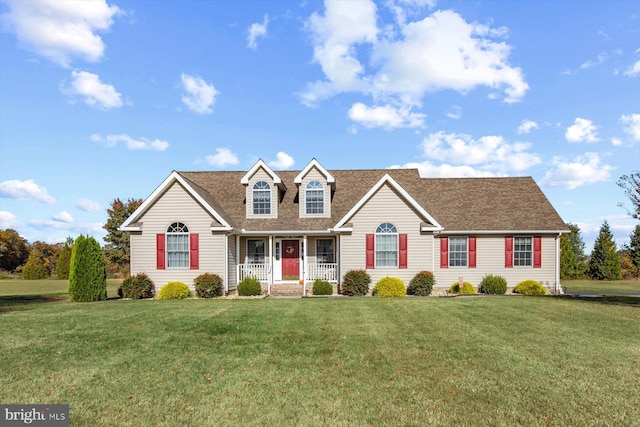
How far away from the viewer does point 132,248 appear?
21.2 m

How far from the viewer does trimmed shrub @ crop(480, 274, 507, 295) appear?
70.2 feet

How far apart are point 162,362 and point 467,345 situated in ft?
21.1

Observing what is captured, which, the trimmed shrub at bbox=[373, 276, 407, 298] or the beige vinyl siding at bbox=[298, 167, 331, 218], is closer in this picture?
the trimmed shrub at bbox=[373, 276, 407, 298]

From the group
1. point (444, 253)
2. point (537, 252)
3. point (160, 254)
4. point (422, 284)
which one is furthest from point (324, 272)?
point (537, 252)

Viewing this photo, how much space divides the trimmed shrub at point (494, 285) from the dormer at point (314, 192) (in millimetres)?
8546

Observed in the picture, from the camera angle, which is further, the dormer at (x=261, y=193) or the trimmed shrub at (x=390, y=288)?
the dormer at (x=261, y=193)

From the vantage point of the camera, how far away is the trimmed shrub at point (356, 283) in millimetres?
20547

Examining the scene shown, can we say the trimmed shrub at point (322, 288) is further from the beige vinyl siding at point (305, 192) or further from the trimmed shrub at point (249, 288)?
the beige vinyl siding at point (305, 192)

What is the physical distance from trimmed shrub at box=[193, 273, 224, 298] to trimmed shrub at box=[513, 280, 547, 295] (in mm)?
14623

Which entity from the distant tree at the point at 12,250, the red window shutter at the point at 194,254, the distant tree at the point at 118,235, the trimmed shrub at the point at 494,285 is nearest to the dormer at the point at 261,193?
the red window shutter at the point at 194,254

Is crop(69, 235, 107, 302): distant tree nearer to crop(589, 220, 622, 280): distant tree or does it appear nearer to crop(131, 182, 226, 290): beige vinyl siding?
crop(131, 182, 226, 290): beige vinyl siding

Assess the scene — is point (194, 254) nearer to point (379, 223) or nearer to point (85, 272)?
point (85, 272)

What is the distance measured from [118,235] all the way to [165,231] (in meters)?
23.3

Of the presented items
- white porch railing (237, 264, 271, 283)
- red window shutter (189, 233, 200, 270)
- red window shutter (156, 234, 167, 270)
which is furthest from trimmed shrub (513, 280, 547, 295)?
red window shutter (156, 234, 167, 270)
